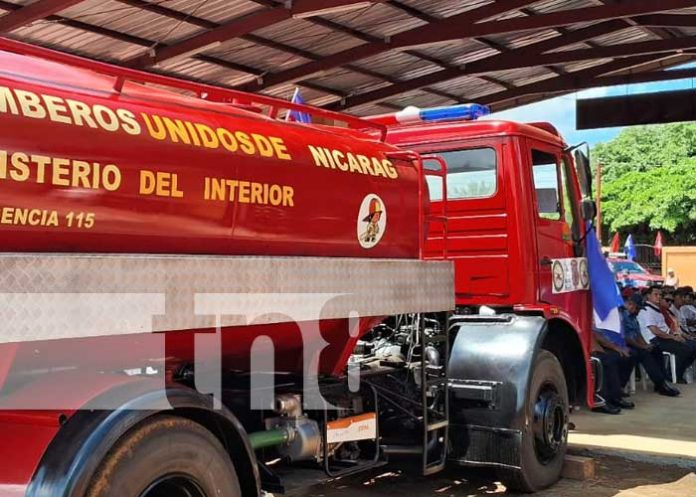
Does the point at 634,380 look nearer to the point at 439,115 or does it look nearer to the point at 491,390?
the point at 491,390

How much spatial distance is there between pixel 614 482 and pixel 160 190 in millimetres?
4567

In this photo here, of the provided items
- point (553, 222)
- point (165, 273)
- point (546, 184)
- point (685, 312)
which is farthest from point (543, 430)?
point (685, 312)

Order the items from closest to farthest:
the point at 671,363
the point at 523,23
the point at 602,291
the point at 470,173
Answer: the point at 470,173 → the point at 602,291 → the point at 671,363 → the point at 523,23

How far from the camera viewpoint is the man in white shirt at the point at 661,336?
11227mm

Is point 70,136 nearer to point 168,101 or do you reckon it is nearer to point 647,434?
point 168,101

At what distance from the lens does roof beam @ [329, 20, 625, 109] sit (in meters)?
14.6

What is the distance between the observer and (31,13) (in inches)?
395

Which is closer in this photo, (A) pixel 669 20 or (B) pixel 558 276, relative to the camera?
(B) pixel 558 276

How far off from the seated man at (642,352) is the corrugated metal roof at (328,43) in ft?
16.6

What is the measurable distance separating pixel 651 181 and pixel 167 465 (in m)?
42.2

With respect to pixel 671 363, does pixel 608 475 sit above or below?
below

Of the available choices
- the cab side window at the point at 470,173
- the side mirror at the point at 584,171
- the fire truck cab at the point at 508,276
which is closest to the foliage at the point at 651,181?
the side mirror at the point at 584,171

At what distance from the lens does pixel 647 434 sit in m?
8.15

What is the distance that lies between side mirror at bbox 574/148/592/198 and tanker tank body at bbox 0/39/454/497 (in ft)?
7.59
